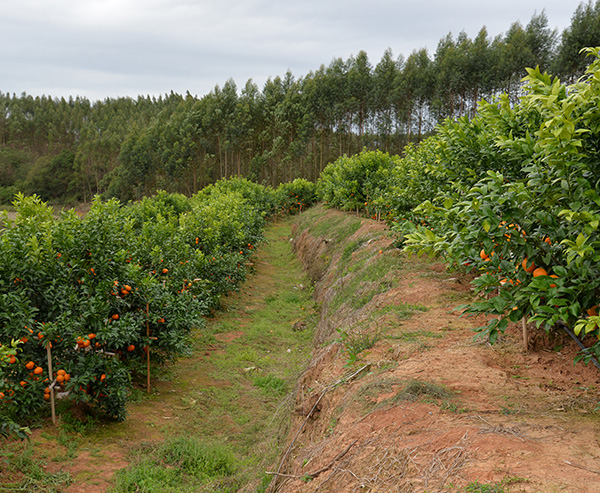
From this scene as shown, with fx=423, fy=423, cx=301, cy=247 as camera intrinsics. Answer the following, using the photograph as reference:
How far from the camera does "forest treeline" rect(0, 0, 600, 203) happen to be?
35469mm

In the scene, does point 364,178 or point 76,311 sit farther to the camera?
point 364,178

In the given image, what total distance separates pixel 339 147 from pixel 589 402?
151ft

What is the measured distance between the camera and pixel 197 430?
609 centimetres

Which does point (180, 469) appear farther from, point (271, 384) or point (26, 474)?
point (271, 384)

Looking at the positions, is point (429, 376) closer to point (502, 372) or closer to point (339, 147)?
point (502, 372)

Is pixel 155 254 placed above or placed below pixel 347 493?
above

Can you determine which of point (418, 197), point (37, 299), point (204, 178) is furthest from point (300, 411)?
point (204, 178)

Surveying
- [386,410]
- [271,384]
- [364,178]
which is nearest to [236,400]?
[271,384]

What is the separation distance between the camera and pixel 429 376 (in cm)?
414

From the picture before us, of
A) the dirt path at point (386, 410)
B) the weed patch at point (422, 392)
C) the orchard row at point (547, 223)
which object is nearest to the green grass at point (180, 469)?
the dirt path at point (386, 410)

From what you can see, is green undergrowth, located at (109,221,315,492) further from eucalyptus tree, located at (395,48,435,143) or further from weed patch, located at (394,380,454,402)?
eucalyptus tree, located at (395,48,435,143)

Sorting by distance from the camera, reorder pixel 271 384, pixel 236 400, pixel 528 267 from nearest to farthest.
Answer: pixel 528 267, pixel 236 400, pixel 271 384

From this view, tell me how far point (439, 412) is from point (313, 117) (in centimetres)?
4594

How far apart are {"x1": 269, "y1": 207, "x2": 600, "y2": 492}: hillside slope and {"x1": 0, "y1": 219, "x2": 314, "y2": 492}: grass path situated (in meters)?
1.01
